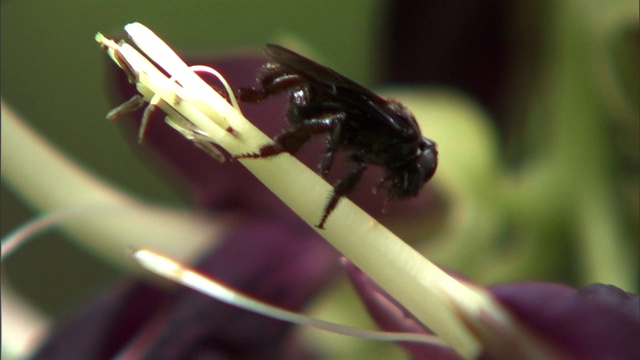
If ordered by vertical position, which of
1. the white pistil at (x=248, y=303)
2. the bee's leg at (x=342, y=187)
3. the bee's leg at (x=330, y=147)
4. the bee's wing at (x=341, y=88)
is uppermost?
the bee's wing at (x=341, y=88)

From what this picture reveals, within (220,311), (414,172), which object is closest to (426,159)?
(414,172)

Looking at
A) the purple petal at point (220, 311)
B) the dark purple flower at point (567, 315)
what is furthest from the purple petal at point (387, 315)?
the purple petal at point (220, 311)

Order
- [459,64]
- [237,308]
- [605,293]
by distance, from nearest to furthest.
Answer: [605,293]
[237,308]
[459,64]

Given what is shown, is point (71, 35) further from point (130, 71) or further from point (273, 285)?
point (130, 71)

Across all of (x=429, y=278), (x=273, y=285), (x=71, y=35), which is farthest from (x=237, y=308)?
(x=71, y=35)

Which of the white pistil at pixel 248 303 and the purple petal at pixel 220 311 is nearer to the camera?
the white pistil at pixel 248 303

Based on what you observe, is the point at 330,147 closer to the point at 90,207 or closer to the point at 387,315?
the point at 387,315

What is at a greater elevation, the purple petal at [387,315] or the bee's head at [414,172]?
the bee's head at [414,172]

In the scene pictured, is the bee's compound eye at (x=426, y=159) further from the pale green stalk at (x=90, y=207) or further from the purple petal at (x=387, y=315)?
the pale green stalk at (x=90, y=207)
